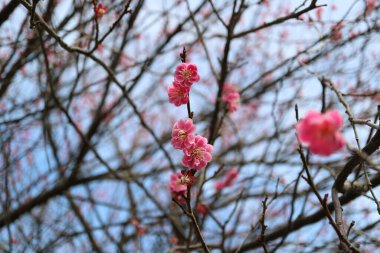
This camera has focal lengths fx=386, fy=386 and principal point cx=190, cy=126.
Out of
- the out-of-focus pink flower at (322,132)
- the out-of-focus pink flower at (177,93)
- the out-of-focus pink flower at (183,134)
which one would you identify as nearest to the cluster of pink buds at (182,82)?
the out-of-focus pink flower at (177,93)

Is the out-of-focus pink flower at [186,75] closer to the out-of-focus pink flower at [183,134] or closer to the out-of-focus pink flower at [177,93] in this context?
the out-of-focus pink flower at [177,93]

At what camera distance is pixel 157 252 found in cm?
460

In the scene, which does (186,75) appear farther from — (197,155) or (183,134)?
(197,155)

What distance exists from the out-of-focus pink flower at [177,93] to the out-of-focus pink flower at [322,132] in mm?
815

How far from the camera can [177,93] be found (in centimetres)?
202

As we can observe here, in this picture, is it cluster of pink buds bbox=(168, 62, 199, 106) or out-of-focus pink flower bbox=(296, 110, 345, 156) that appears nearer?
out-of-focus pink flower bbox=(296, 110, 345, 156)

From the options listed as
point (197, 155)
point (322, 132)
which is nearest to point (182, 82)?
point (197, 155)

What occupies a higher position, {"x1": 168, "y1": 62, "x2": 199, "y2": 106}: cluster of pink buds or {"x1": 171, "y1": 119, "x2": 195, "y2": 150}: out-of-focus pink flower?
{"x1": 168, "y1": 62, "x2": 199, "y2": 106}: cluster of pink buds

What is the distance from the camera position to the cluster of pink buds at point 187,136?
76.3 inches

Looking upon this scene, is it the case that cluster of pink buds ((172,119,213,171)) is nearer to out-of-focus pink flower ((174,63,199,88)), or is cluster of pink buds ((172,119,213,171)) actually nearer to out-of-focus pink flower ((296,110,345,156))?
out-of-focus pink flower ((174,63,199,88))

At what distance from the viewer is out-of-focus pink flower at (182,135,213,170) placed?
6.38ft

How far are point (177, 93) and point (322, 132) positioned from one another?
0.91 meters

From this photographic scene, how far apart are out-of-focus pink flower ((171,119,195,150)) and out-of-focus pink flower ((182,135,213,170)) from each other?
33 mm

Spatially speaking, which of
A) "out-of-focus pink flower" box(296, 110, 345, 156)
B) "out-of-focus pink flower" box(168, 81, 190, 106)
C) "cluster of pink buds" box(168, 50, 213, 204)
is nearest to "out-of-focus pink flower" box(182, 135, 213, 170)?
"cluster of pink buds" box(168, 50, 213, 204)
